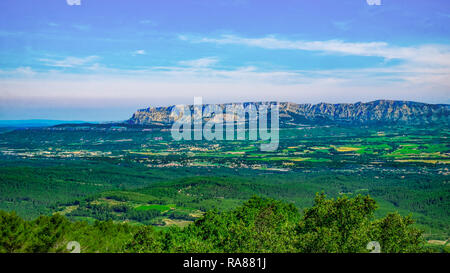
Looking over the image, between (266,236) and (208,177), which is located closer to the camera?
(266,236)

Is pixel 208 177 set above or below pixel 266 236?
below

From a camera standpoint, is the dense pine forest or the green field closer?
the dense pine forest

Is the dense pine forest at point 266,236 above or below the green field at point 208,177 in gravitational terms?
above

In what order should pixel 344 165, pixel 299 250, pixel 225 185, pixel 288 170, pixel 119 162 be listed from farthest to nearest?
1. pixel 119 162
2. pixel 344 165
3. pixel 288 170
4. pixel 225 185
5. pixel 299 250

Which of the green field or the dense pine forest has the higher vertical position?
the dense pine forest

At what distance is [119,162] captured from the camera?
295 ft

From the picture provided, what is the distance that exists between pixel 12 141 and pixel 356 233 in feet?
449

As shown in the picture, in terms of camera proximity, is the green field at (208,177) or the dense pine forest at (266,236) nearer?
the dense pine forest at (266,236)

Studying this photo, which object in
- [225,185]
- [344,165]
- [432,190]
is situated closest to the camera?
[432,190]

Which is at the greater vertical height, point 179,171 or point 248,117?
point 248,117

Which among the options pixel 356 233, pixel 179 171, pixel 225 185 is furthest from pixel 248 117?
pixel 356 233
